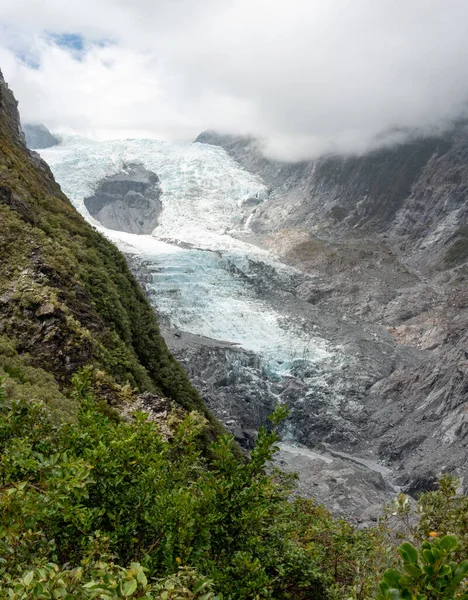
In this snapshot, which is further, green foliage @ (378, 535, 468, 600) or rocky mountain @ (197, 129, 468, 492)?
rocky mountain @ (197, 129, 468, 492)

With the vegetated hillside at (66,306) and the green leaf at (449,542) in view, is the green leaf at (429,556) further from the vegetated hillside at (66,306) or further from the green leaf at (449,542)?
the vegetated hillside at (66,306)

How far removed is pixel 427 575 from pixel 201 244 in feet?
411

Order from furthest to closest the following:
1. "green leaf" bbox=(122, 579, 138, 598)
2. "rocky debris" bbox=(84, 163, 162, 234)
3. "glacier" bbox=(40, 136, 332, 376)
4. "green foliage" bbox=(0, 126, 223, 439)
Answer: "rocky debris" bbox=(84, 163, 162, 234) → "glacier" bbox=(40, 136, 332, 376) → "green foliage" bbox=(0, 126, 223, 439) → "green leaf" bbox=(122, 579, 138, 598)

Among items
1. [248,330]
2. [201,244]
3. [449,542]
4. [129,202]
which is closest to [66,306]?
[449,542]

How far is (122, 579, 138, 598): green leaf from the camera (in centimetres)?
245

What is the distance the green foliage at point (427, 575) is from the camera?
2135mm

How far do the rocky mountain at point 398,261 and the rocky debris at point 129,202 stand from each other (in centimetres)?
3401

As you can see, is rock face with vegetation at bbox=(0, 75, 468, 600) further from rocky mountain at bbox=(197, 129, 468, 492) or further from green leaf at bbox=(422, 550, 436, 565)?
rocky mountain at bbox=(197, 129, 468, 492)

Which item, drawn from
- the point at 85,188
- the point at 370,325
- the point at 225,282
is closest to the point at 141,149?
the point at 85,188

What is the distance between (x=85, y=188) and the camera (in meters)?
146

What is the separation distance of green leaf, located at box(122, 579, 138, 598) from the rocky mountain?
48480mm

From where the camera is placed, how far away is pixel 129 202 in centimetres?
16162

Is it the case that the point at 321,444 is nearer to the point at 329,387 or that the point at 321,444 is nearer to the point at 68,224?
the point at 329,387


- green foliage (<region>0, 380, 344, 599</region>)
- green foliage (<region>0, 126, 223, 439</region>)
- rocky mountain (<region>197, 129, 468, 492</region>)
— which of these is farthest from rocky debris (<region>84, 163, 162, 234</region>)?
green foliage (<region>0, 380, 344, 599</region>)
